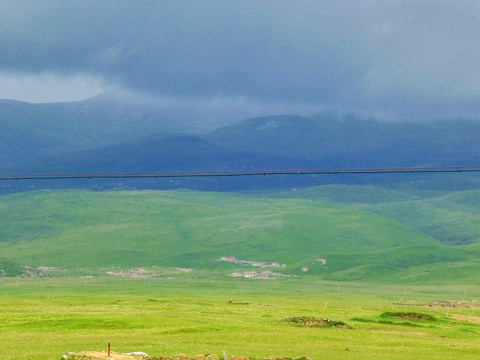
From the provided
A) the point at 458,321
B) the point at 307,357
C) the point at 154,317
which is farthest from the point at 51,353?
the point at 458,321

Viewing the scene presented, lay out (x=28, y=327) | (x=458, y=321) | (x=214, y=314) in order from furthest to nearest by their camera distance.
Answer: (x=458, y=321), (x=214, y=314), (x=28, y=327)

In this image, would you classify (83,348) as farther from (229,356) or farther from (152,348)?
(229,356)

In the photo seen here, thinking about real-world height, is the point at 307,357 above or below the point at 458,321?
above

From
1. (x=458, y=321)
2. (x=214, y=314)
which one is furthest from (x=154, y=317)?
(x=458, y=321)

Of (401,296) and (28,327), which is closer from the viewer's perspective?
(28,327)

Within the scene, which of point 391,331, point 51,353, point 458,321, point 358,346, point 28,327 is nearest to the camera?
point 51,353

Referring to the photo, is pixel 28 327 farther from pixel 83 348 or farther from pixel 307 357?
pixel 307 357

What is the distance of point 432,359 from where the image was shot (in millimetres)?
60625

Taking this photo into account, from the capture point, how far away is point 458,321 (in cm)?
10238

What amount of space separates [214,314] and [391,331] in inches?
853

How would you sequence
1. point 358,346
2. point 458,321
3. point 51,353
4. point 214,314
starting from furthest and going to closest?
point 458,321
point 214,314
point 358,346
point 51,353

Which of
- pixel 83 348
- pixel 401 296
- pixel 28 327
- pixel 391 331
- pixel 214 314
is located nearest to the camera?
pixel 83 348

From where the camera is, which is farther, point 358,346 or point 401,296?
point 401,296

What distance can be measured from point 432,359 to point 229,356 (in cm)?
1592
